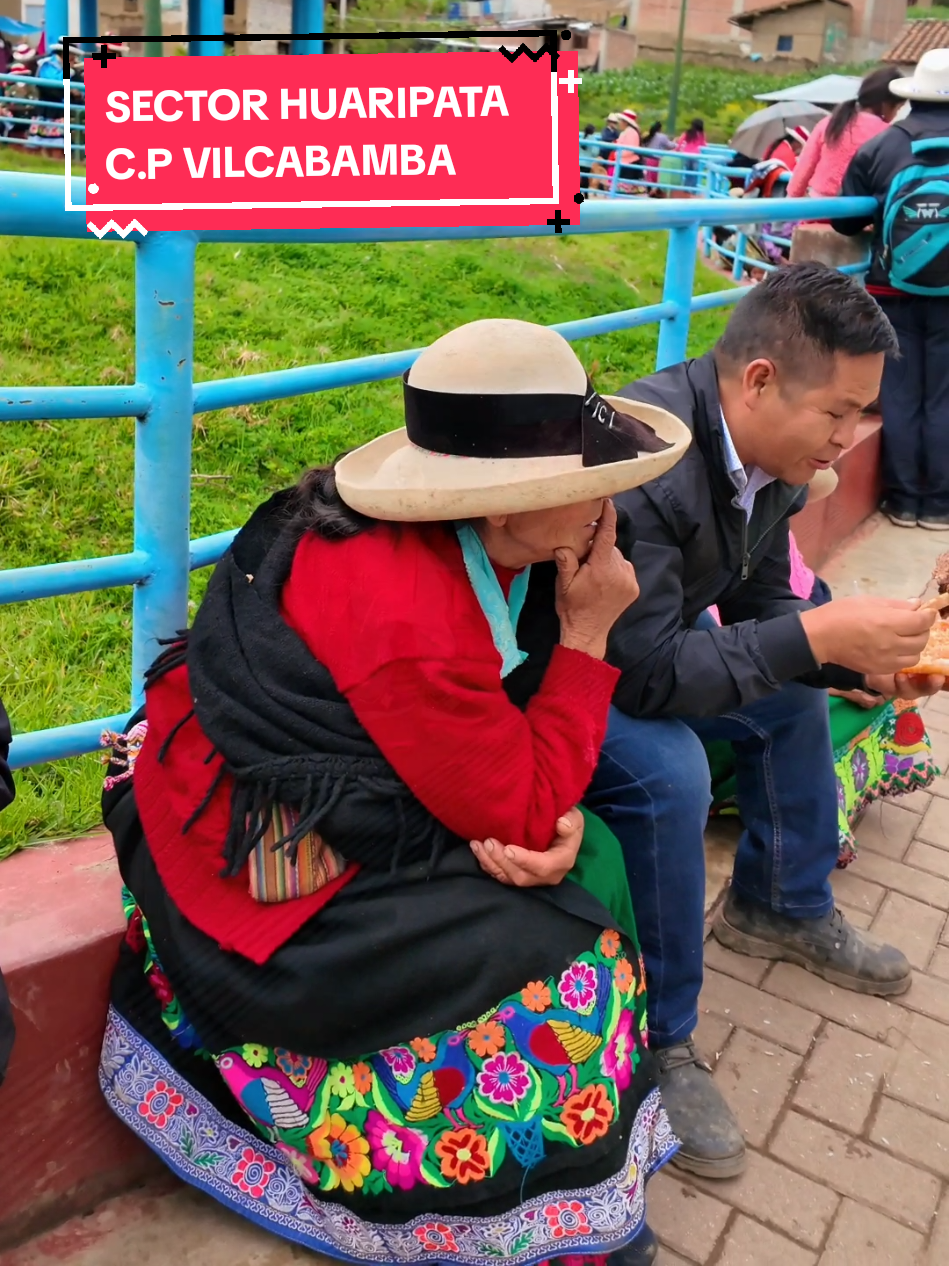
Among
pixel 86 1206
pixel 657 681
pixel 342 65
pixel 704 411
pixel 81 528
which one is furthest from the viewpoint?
pixel 81 528

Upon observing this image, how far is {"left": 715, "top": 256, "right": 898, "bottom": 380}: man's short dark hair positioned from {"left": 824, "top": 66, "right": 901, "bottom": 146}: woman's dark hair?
4274 mm

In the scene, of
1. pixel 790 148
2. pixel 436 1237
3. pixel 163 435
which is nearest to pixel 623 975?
pixel 436 1237

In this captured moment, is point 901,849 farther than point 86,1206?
Yes

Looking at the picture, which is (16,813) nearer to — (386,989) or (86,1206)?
(86,1206)

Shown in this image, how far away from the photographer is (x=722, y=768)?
8.94ft

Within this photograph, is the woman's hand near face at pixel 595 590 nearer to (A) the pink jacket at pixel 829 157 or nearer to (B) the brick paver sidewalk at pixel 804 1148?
(B) the brick paver sidewalk at pixel 804 1148

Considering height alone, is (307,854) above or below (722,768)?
above

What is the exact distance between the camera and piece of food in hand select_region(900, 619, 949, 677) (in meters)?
2.34

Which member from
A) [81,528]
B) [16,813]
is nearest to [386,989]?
[16,813]

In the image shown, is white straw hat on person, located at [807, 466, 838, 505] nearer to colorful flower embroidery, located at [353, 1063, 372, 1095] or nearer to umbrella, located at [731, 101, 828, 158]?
colorful flower embroidery, located at [353, 1063, 372, 1095]

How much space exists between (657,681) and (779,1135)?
86 centimetres

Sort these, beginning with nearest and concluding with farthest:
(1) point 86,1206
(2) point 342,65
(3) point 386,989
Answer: (3) point 386,989
(1) point 86,1206
(2) point 342,65

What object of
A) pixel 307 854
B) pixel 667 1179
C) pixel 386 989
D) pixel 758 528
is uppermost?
pixel 758 528

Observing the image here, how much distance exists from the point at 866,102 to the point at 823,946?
5.12 metres
